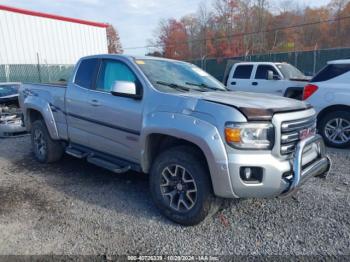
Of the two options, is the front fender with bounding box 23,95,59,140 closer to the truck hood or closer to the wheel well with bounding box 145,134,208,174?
the wheel well with bounding box 145,134,208,174

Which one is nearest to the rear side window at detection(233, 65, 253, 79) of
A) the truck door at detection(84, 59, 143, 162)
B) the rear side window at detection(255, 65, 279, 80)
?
the rear side window at detection(255, 65, 279, 80)

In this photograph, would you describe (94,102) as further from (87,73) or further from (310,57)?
(310,57)

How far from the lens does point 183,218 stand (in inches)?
127

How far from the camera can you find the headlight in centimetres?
279

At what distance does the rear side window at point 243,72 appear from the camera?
1067 cm

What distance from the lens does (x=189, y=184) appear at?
322 cm

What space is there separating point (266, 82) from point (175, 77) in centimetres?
→ 691

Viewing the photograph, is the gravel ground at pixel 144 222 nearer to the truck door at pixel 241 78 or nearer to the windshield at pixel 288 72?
the windshield at pixel 288 72

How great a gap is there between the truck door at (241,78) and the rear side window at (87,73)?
273 inches

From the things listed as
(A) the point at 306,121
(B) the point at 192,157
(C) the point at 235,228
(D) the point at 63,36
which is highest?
(D) the point at 63,36

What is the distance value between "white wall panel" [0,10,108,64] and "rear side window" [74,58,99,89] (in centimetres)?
1838

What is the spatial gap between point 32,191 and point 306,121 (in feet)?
12.5

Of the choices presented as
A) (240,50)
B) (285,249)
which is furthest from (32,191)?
(240,50)

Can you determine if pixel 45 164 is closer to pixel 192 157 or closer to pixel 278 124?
pixel 192 157
